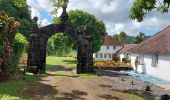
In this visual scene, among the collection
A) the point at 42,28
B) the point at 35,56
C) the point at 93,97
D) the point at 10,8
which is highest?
the point at 10,8

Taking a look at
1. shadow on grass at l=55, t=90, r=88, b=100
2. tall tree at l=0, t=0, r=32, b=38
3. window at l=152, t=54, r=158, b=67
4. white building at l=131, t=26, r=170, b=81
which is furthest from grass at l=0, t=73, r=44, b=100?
tall tree at l=0, t=0, r=32, b=38

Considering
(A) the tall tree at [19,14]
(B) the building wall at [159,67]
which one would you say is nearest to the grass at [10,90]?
(B) the building wall at [159,67]

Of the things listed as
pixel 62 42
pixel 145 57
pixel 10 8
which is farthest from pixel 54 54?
pixel 145 57

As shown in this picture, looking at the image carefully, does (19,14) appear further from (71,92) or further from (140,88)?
(71,92)

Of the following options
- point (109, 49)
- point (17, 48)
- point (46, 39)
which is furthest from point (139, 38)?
point (17, 48)

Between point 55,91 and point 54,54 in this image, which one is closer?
point 55,91

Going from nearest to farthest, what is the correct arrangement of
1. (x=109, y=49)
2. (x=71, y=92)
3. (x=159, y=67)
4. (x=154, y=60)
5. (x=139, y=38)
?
1. (x=71, y=92)
2. (x=159, y=67)
3. (x=154, y=60)
4. (x=109, y=49)
5. (x=139, y=38)

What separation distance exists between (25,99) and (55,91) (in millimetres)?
3710

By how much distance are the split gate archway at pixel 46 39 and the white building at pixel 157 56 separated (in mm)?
7637

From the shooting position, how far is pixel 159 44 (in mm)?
39688

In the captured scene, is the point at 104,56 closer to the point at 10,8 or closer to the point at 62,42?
the point at 62,42

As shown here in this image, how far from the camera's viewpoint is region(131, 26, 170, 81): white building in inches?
1431

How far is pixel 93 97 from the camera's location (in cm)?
1973

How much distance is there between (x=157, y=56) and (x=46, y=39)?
41.0 ft
